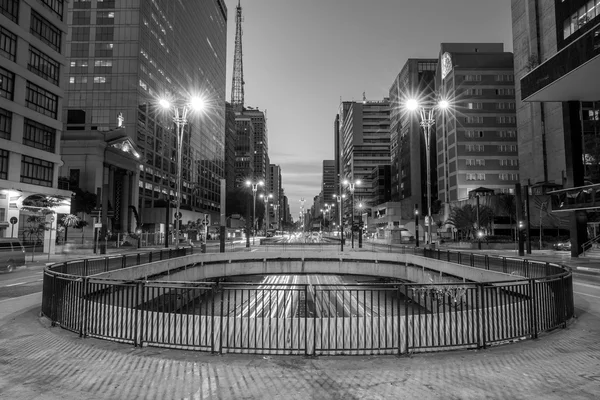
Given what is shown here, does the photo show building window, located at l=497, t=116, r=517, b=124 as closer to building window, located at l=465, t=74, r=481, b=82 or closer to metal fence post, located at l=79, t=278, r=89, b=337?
building window, located at l=465, t=74, r=481, b=82

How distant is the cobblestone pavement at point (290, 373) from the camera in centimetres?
558

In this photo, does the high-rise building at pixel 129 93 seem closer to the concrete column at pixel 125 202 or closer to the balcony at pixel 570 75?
the concrete column at pixel 125 202

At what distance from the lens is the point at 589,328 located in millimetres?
9242

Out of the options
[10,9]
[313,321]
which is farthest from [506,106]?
[313,321]

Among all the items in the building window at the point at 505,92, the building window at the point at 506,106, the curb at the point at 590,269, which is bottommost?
the curb at the point at 590,269

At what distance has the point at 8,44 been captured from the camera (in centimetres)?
3591

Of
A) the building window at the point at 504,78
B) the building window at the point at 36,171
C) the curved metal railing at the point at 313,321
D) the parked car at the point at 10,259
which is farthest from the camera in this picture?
the building window at the point at 504,78

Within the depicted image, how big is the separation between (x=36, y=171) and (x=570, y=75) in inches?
1923

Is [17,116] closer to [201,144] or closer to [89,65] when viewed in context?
[89,65]

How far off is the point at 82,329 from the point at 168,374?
361cm

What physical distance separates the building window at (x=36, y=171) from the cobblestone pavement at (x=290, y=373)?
37.0m

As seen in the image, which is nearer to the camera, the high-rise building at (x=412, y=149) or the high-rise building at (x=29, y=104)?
the high-rise building at (x=29, y=104)

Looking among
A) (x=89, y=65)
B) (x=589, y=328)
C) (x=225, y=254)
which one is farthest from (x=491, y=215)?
(x=89, y=65)

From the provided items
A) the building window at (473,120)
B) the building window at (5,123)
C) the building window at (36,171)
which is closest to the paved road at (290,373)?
the building window at (5,123)
